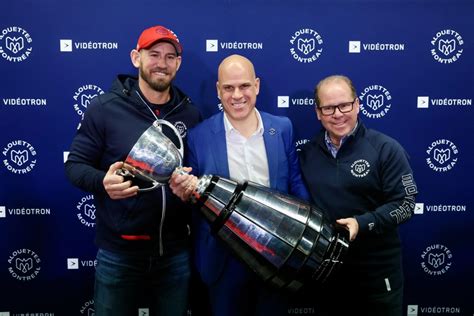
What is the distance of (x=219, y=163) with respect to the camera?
68.2 inches

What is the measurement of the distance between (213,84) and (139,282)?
3.58 feet

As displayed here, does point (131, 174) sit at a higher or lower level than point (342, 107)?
lower

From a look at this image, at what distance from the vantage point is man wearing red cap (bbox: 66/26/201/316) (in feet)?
5.83

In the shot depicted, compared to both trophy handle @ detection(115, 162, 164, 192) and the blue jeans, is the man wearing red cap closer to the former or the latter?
the blue jeans

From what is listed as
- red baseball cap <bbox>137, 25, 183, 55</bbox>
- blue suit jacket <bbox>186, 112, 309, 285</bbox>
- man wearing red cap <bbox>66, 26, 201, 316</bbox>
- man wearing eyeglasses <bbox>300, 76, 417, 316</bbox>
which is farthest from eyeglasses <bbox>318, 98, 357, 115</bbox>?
red baseball cap <bbox>137, 25, 183, 55</bbox>

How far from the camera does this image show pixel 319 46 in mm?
2332

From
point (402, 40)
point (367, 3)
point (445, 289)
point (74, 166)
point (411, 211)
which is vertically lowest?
point (445, 289)

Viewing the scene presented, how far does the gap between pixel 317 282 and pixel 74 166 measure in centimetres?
104

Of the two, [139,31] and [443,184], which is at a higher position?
[139,31]

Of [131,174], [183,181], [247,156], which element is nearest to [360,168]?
[247,156]

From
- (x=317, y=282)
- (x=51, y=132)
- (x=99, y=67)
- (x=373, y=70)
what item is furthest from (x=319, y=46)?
(x=51, y=132)

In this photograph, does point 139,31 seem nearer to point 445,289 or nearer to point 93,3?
point 93,3

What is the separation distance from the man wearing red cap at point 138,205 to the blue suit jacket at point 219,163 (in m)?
0.13

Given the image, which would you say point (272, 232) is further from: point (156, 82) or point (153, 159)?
point (156, 82)
